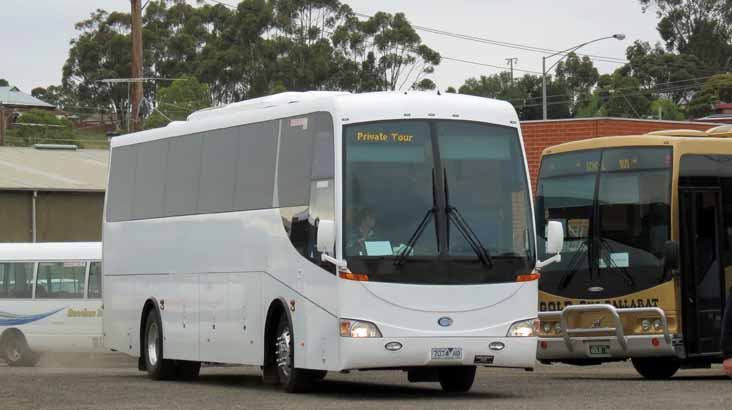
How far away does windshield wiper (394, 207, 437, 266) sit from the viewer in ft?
52.7

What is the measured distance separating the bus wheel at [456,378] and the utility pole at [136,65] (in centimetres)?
1925

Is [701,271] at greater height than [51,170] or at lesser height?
lesser

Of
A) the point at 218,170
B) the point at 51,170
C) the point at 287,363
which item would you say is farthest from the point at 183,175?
the point at 51,170

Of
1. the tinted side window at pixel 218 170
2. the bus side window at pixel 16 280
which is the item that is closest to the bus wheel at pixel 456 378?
the tinted side window at pixel 218 170

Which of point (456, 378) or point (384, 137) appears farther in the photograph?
point (456, 378)

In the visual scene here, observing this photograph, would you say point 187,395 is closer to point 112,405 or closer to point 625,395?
point 112,405

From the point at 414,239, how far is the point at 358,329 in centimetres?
109

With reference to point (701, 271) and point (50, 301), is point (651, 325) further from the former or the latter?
point (50, 301)

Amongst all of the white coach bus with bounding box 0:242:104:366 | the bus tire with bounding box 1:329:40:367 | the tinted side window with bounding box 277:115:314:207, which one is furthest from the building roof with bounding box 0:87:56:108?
the tinted side window with bounding box 277:115:314:207

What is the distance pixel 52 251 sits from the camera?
31.9 metres

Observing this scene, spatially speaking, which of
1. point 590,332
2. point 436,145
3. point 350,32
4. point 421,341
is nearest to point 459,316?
point 421,341

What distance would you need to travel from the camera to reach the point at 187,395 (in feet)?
56.9

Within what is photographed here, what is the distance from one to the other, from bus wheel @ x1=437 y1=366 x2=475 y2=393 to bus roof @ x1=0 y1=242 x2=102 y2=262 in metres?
14.8

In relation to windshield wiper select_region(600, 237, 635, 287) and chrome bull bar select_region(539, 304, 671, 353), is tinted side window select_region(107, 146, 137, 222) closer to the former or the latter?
chrome bull bar select_region(539, 304, 671, 353)
